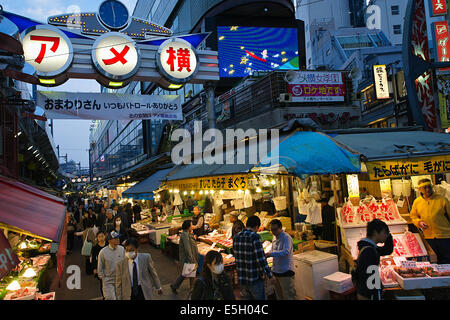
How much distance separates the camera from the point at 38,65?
8.80m

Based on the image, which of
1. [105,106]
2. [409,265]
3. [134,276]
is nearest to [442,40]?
[409,265]

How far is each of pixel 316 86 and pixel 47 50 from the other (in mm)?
9821

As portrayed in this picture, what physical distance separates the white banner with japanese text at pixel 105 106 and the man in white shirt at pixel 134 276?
521cm

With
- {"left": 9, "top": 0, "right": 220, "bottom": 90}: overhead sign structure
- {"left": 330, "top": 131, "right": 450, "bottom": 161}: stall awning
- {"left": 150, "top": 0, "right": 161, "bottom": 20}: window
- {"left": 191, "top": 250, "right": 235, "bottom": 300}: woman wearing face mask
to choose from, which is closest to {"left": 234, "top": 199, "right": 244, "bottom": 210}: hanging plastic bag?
{"left": 9, "top": 0, "right": 220, "bottom": 90}: overhead sign structure

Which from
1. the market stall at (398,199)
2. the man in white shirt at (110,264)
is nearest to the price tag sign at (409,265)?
the market stall at (398,199)

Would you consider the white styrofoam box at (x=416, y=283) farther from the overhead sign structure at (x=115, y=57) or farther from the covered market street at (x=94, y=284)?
the overhead sign structure at (x=115, y=57)

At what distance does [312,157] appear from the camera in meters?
5.68

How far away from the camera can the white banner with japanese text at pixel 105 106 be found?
9195 mm

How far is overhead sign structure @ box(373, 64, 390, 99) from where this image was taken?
15.1 m

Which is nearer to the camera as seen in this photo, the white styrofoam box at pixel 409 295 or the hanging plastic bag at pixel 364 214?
the white styrofoam box at pixel 409 295

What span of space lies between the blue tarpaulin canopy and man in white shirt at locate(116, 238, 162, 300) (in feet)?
10.1

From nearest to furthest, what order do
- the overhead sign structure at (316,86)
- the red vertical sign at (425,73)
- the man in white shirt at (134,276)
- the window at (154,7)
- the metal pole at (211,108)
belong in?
1. the man in white shirt at (134,276)
2. the red vertical sign at (425,73)
3. the metal pole at (211,108)
4. the overhead sign structure at (316,86)
5. the window at (154,7)

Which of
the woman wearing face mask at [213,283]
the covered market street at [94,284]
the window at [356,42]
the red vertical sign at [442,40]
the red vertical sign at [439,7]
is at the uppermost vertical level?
the window at [356,42]
